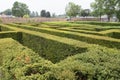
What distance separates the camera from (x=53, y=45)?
9.60 m

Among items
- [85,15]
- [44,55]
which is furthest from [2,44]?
[85,15]

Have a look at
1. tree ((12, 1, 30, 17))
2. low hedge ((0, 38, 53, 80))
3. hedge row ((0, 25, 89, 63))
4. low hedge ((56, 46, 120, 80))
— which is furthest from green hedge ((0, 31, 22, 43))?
tree ((12, 1, 30, 17))

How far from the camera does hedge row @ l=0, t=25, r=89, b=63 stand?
7953 mm

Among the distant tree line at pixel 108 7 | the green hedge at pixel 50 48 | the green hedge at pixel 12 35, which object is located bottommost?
the green hedge at pixel 50 48

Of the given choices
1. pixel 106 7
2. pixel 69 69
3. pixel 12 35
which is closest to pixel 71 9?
pixel 106 7

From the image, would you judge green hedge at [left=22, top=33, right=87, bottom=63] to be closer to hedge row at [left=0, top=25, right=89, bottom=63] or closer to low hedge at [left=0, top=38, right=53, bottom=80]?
hedge row at [left=0, top=25, right=89, bottom=63]

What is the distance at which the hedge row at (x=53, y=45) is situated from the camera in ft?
26.1

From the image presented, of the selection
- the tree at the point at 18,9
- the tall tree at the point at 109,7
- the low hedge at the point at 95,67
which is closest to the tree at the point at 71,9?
the tall tree at the point at 109,7

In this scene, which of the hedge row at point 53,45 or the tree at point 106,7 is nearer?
the hedge row at point 53,45

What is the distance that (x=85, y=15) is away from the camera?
2763 inches

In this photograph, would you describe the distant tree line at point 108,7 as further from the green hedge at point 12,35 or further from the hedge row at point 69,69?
the hedge row at point 69,69

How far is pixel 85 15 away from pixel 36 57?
215ft

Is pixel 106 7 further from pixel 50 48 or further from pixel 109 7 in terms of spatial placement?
pixel 50 48

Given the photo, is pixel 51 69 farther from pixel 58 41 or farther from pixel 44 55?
pixel 44 55
